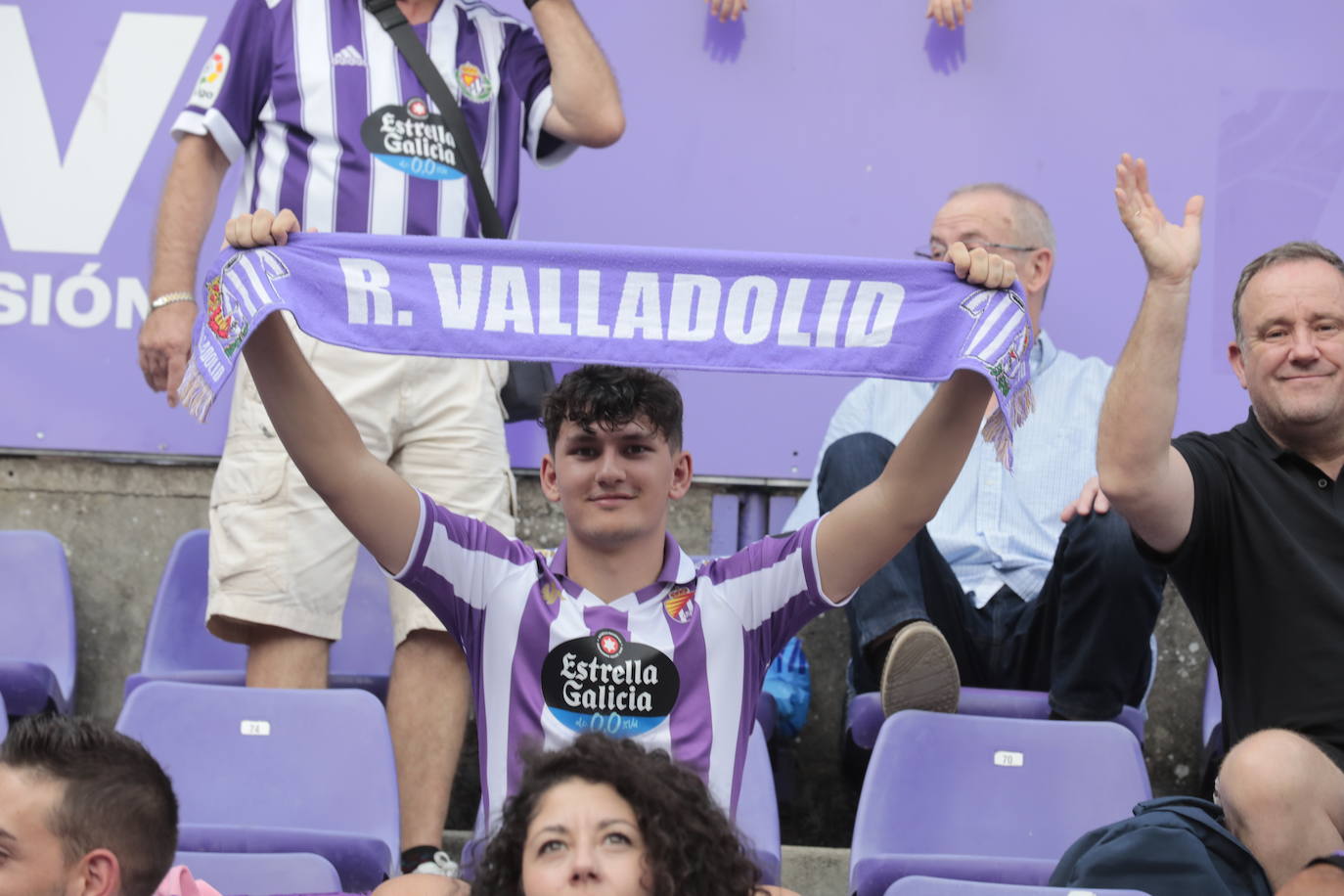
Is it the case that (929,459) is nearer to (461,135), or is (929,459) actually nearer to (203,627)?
(461,135)

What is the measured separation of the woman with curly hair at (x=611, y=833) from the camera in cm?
229

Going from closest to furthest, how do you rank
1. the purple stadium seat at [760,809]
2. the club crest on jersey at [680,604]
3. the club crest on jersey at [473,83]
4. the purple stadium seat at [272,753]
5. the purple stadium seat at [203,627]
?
1. the club crest on jersey at [680,604]
2. the purple stadium seat at [760,809]
3. the purple stadium seat at [272,753]
4. the club crest on jersey at [473,83]
5. the purple stadium seat at [203,627]

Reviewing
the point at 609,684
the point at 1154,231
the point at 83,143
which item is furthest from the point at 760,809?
the point at 83,143

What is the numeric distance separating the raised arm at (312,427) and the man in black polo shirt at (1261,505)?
47.5 inches

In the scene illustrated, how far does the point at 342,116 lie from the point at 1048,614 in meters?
1.94

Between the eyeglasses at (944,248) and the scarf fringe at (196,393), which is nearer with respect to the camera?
the scarf fringe at (196,393)

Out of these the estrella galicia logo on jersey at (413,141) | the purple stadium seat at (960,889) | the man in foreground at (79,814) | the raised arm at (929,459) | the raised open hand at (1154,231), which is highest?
the estrella galicia logo on jersey at (413,141)

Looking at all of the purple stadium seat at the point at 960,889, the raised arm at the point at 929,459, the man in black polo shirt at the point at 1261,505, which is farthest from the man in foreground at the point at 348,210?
the man in black polo shirt at the point at 1261,505

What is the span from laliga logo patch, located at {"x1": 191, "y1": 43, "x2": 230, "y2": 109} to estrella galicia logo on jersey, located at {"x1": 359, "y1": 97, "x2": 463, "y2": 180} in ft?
1.12

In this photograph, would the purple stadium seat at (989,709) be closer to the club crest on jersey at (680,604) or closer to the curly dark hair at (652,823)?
the club crest on jersey at (680,604)

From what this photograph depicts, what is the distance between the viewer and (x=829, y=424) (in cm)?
445

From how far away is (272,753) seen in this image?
3395 mm

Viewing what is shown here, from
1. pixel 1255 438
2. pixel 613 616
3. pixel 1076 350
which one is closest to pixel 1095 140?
pixel 1076 350

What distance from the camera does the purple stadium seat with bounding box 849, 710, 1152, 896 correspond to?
3424 mm
